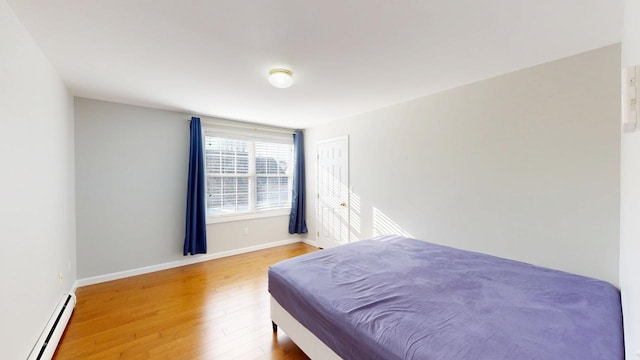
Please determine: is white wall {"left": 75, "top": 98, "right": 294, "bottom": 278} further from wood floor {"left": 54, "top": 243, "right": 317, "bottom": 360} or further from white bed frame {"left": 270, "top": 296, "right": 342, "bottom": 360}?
white bed frame {"left": 270, "top": 296, "right": 342, "bottom": 360}

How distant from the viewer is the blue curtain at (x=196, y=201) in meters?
3.75

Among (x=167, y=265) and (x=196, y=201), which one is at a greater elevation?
(x=196, y=201)

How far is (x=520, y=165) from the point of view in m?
2.33

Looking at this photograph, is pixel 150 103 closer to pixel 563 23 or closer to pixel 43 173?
pixel 43 173

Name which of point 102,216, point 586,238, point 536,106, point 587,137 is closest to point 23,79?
point 102,216

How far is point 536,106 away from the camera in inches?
87.7

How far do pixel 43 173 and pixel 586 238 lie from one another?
4.37 meters

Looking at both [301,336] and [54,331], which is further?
[54,331]

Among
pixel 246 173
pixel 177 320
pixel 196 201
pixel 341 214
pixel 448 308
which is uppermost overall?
pixel 246 173

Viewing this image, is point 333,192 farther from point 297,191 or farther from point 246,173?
point 246,173

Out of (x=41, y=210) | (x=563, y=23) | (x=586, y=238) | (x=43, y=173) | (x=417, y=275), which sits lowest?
(x=417, y=275)

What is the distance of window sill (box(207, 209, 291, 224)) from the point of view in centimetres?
410

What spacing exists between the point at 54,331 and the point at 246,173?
9.67ft

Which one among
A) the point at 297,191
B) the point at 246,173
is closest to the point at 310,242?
the point at 297,191
